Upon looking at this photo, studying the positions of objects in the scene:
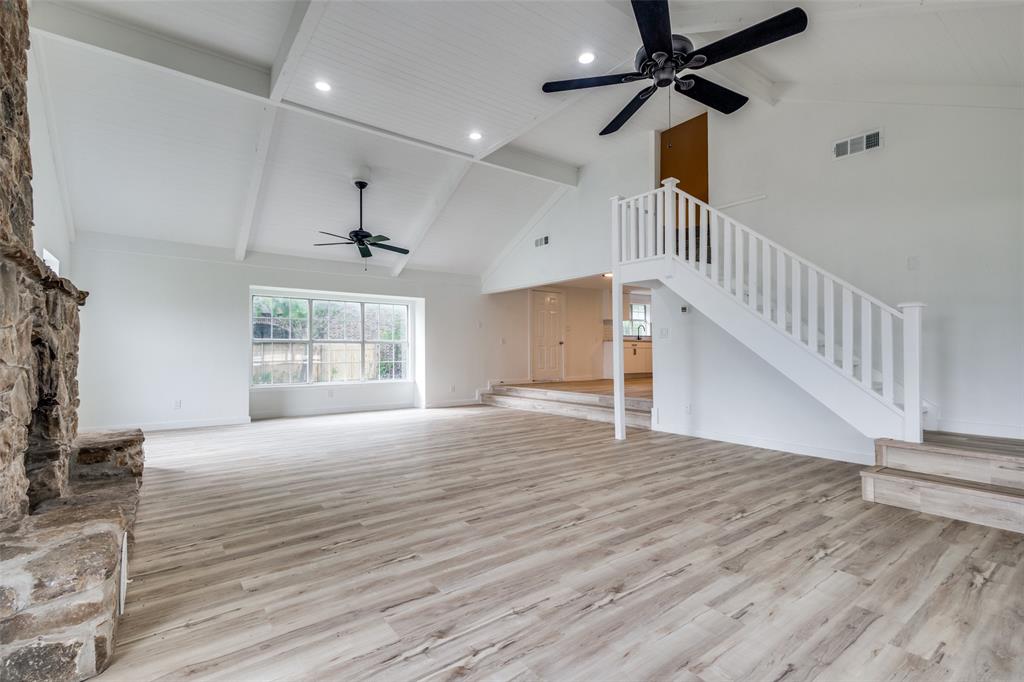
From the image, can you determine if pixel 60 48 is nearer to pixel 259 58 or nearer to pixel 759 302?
pixel 259 58

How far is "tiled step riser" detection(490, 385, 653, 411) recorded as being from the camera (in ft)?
21.2

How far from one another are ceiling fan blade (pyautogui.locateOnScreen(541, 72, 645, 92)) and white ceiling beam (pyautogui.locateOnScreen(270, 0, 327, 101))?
69.4 inches

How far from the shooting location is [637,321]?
11102mm

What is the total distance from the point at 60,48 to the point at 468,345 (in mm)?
6712

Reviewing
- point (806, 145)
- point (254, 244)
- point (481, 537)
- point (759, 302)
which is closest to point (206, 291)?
point (254, 244)

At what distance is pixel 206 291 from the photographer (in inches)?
269

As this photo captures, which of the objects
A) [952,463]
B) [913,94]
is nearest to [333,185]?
[913,94]

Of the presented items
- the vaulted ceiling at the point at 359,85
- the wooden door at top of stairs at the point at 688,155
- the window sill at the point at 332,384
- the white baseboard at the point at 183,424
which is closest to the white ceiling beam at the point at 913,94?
the vaulted ceiling at the point at 359,85

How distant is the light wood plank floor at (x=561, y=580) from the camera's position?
1.59 metres

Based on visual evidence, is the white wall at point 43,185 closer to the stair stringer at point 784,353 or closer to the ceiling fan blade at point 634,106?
the ceiling fan blade at point 634,106

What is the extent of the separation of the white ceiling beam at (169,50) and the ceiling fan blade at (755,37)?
2702mm

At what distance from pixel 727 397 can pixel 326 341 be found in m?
6.79

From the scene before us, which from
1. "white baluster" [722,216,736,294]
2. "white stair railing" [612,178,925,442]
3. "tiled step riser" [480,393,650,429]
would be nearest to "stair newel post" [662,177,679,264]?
"white stair railing" [612,178,925,442]

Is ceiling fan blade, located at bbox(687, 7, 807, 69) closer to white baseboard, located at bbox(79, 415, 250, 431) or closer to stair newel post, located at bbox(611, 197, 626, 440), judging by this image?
stair newel post, located at bbox(611, 197, 626, 440)
